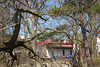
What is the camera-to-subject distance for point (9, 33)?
22.1ft

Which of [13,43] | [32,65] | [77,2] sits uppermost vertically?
[77,2]

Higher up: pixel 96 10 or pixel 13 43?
pixel 96 10

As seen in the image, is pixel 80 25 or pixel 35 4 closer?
pixel 35 4

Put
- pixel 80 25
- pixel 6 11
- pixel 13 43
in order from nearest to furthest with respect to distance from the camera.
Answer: pixel 13 43, pixel 6 11, pixel 80 25

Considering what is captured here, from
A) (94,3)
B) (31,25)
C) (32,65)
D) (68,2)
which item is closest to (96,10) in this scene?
(94,3)

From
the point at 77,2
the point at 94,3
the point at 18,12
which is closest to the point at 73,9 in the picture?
the point at 77,2

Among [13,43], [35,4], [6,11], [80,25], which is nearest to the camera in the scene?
[13,43]

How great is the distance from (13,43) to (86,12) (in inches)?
334

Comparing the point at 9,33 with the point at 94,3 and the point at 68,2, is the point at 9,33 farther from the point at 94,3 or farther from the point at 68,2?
the point at 94,3

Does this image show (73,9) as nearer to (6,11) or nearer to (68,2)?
(68,2)

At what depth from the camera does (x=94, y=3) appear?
11.1m

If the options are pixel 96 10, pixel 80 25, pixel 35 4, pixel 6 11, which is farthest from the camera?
pixel 80 25

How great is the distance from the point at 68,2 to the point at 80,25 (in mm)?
2134

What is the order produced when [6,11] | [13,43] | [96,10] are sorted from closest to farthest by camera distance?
[13,43] → [6,11] → [96,10]
